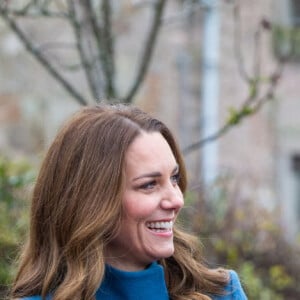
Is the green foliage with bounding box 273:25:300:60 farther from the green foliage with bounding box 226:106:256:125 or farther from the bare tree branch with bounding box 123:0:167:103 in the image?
the green foliage with bounding box 226:106:256:125

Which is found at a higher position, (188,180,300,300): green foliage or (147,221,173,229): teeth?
(147,221,173,229): teeth

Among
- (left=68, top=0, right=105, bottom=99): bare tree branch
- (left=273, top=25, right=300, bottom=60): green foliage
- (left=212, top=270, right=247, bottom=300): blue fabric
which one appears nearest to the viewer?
(left=212, top=270, right=247, bottom=300): blue fabric

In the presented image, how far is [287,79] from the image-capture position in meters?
12.1

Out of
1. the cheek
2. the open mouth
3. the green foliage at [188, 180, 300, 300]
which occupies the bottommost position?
the green foliage at [188, 180, 300, 300]

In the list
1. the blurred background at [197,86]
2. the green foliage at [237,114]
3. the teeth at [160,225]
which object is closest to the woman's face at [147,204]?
the teeth at [160,225]

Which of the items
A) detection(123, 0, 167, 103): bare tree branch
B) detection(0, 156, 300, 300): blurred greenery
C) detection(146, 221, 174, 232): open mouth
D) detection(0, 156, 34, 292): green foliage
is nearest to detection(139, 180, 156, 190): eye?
detection(146, 221, 174, 232): open mouth

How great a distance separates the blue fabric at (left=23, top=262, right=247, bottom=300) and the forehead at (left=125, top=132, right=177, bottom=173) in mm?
313

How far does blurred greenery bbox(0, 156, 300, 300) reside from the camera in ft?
20.5

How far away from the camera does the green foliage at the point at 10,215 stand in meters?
4.81

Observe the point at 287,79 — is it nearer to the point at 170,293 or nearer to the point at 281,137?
the point at 281,137

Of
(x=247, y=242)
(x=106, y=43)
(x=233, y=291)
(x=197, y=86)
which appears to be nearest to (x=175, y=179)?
(x=233, y=291)

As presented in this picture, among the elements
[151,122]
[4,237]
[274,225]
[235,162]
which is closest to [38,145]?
[235,162]

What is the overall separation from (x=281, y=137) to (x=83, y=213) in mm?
9120

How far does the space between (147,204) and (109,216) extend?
120 millimetres
